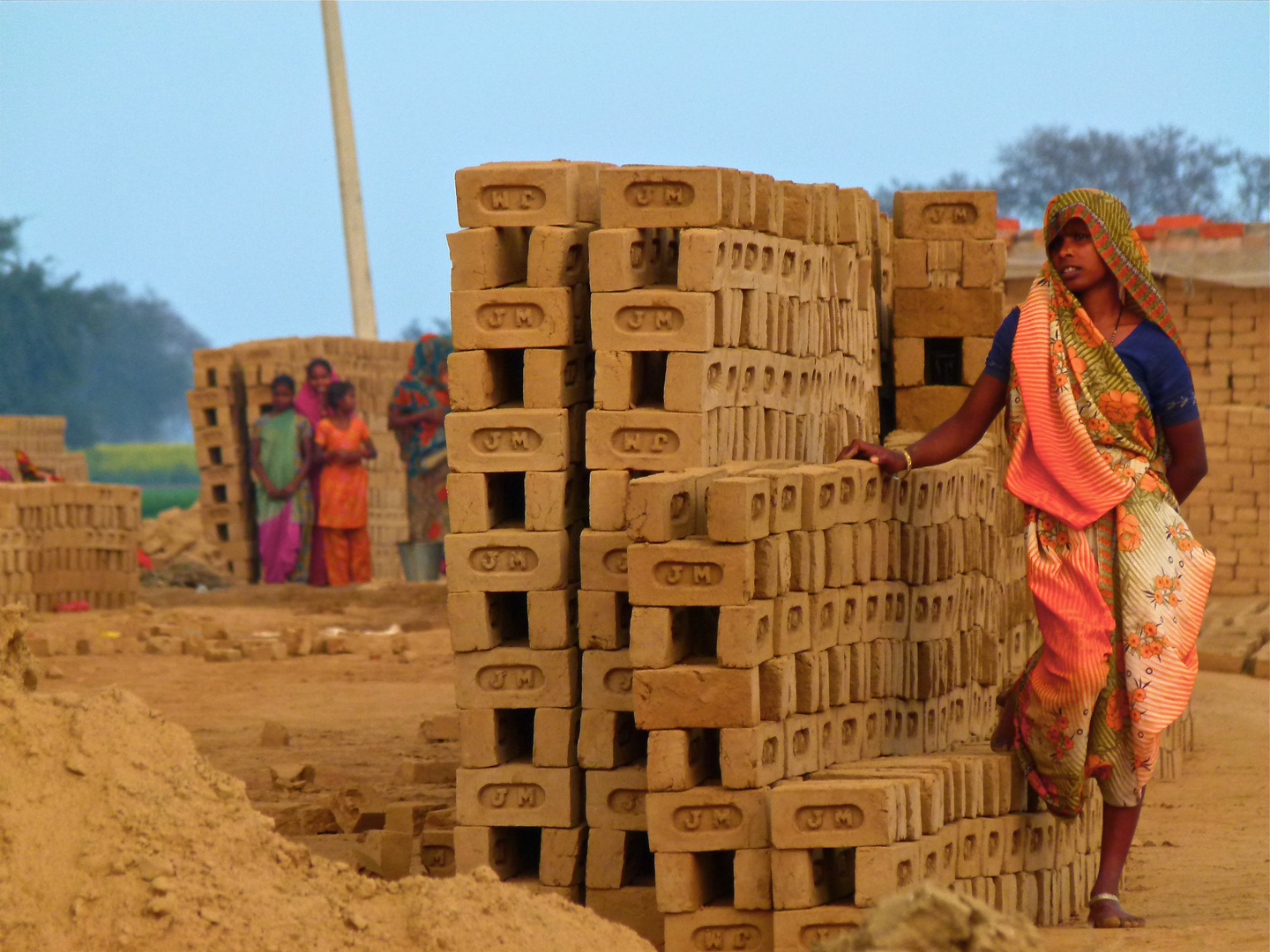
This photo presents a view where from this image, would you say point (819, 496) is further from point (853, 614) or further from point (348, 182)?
point (348, 182)

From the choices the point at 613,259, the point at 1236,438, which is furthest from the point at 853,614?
the point at 1236,438

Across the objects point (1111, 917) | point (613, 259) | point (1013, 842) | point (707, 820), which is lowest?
point (1111, 917)

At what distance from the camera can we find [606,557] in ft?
16.4

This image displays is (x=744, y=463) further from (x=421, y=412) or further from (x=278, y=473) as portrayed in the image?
(x=278, y=473)

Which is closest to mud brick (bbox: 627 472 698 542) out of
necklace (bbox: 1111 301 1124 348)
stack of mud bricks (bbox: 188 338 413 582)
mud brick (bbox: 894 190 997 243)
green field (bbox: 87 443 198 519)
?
necklace (bbox: 1111 301 1124 348)

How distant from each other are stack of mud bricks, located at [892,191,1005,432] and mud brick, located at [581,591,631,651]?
92.8 inches

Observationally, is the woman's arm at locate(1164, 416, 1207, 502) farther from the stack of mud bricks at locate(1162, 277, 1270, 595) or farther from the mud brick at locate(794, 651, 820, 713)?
the stack of mud bricks at locate(1162, 277, 1270, 595)

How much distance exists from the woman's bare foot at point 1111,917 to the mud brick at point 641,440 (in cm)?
175

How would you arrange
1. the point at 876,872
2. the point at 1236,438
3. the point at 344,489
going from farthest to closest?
the point at 344,489 → the point at 1236,438 → the point at 876,872

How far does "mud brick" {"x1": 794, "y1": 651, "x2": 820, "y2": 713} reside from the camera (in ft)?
15.8

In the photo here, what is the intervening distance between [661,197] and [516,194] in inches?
17.9

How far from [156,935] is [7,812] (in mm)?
503

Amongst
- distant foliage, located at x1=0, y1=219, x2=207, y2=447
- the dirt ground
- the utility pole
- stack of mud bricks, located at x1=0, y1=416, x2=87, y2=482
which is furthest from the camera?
distant foliage, located at x1=0, y1=219, x2=207, y2=447

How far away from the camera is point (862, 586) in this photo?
521cm
